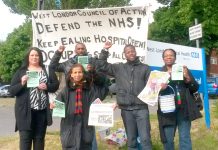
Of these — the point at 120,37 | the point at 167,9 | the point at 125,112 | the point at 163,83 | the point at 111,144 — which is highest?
the point at 167,9

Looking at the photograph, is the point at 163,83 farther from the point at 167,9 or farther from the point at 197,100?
the point at 167,9

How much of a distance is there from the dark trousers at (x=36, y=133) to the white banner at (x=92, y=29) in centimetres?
179

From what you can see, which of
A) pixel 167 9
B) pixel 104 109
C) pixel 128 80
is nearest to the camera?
pixel 104 109

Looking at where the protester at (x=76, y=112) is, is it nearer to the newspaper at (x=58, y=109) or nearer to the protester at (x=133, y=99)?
the newspaper at (x=58, y=109)

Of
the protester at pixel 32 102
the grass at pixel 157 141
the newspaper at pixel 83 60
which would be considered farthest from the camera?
the grass at pixel 157 141

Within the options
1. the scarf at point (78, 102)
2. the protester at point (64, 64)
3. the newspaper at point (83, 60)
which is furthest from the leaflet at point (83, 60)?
the scarf at point (78, 102)

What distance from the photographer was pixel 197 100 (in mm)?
6719

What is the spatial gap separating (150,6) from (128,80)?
2004mm

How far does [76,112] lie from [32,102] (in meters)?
0.70

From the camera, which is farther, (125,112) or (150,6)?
(150,6)

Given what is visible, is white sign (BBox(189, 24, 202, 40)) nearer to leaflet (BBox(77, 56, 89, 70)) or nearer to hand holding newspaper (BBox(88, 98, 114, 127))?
leaflet (BBox(77, 56, 89, 70))

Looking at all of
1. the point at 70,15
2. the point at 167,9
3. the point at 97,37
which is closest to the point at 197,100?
the point at 97,37

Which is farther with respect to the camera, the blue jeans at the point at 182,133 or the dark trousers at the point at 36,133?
the blue jeans at the point at 182,133

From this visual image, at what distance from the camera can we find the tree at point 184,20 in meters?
23.4
